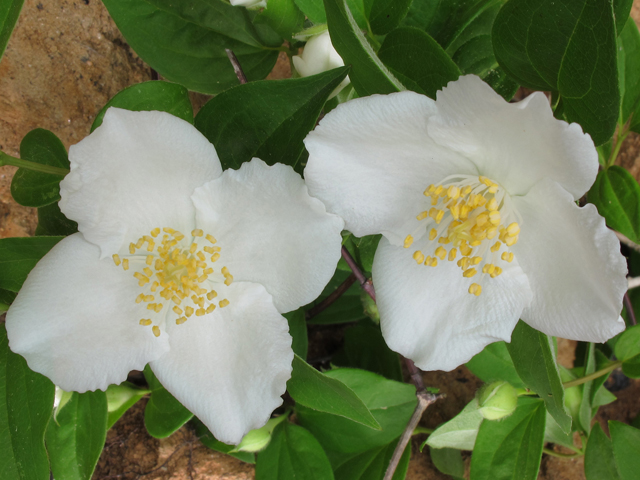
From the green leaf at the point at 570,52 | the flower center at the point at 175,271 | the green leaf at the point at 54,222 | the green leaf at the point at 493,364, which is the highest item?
the green leaf at the point at 570,52

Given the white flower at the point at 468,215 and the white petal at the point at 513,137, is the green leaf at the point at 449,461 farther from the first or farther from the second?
the white petal at the point at 513,137

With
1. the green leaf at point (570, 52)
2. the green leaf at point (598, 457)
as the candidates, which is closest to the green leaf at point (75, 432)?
the green leaf at point (570, 52)

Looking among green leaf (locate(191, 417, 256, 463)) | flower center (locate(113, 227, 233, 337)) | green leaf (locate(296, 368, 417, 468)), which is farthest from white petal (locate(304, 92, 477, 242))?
green leaf (locate(191, 417, 256, 463))

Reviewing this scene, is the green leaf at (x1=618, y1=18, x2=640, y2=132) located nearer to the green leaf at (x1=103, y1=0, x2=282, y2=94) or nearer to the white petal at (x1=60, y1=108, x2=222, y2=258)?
the green leaf at (x1=103, y1=0, x2=282, y2=94)

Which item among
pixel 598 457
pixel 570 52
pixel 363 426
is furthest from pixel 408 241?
pixel 598 457

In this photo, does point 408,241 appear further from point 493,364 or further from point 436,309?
point 493,364

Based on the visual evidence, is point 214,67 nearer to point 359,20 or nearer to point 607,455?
point 359,20

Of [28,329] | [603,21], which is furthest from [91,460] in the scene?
[603,21]
